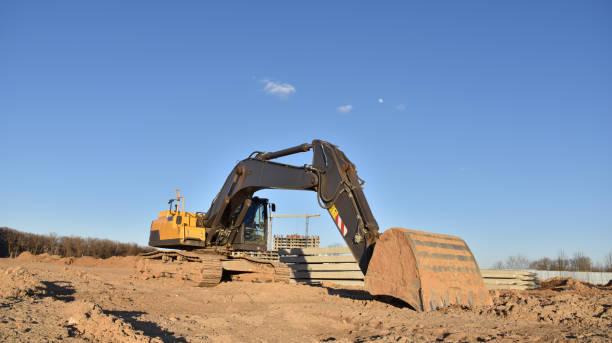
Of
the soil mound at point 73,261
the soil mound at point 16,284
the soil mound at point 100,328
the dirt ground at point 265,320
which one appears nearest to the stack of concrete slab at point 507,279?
the dirt ground at point 265,320

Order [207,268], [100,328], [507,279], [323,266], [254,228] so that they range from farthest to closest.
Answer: [323,266]
[507,279]
[254,228]
[207,268]
[100,328]

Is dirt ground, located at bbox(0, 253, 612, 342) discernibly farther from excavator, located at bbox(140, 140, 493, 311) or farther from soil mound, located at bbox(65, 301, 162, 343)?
excavator, located at bbox(140, 140, 493, 311)

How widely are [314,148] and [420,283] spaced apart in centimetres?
366

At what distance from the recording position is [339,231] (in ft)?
24.7

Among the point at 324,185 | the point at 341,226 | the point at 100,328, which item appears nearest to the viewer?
the point at 100,328

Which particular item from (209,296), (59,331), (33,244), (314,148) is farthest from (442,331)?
(33,244)

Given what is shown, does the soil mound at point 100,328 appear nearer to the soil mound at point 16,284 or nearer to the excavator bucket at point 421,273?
the soil mound at point 16,284

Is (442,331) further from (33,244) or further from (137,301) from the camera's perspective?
(33,244)

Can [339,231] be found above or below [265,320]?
above

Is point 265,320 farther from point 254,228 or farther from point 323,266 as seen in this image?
point 323,266

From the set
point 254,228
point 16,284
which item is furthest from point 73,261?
point 16,284

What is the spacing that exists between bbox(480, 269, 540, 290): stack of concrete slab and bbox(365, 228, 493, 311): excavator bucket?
22.9ft

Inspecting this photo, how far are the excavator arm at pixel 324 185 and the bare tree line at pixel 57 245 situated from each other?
→ 26936mm

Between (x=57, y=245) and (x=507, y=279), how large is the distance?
3370 centimetres
